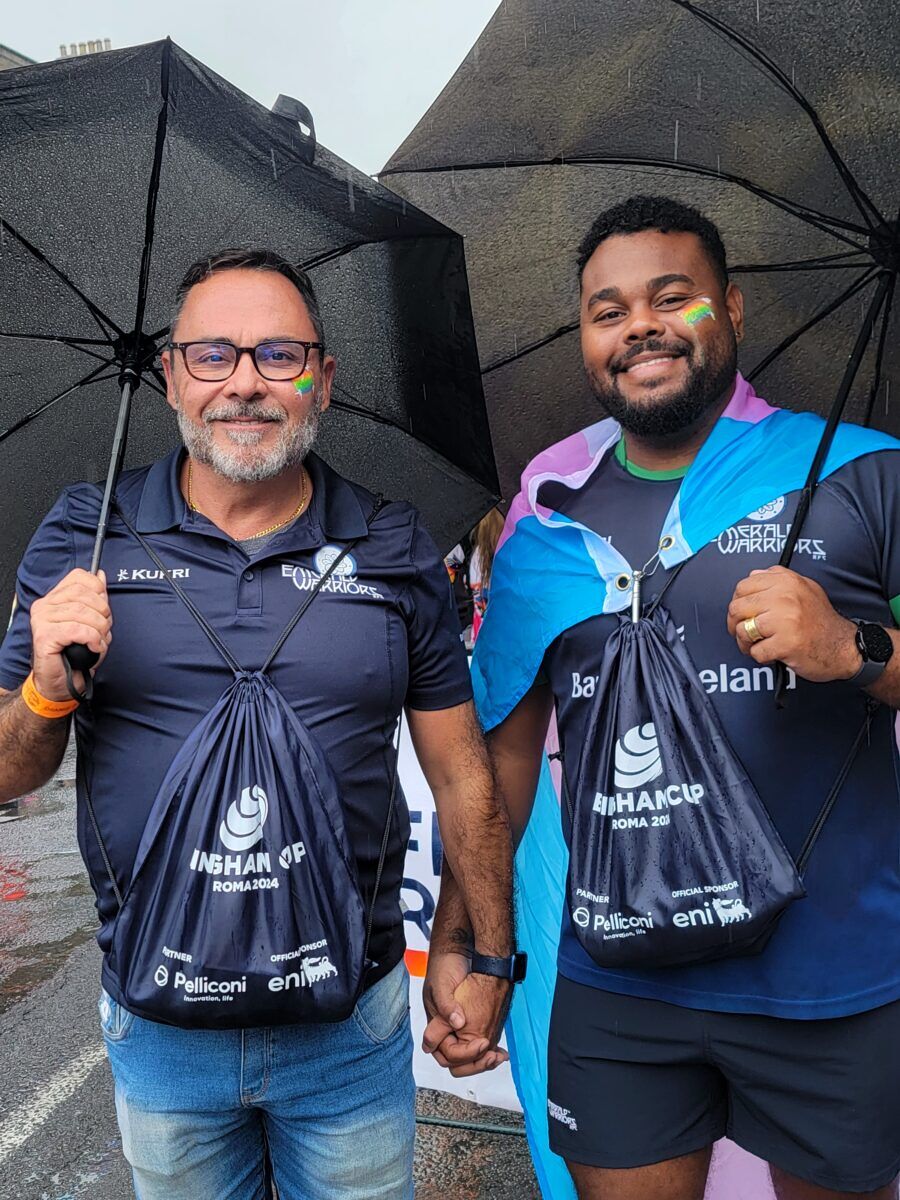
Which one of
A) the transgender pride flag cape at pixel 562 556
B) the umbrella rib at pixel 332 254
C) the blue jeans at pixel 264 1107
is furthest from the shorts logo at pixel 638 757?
the umbrella rib at pixel 332 254

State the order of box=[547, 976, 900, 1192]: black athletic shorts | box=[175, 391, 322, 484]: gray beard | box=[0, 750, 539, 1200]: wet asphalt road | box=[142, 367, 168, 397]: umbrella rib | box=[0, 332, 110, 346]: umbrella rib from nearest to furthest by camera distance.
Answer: box=[547, 976, 900, 1192]: black athletic shorts, box=[175, 391, 322, 484]: gray beard, box=[0, 332, 110, 346]: umbrella rib, box=[142, 367, 168, 397]: umbrella rib, box=[0, 750, 539, 1200]: wet asphalt road

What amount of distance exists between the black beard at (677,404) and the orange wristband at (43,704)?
4.07 feet

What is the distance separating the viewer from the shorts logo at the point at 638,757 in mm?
2053

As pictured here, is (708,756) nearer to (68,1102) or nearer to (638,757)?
(638,757)

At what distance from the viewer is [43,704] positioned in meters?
1.94

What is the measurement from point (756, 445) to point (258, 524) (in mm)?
1047

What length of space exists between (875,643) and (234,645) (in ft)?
3.84

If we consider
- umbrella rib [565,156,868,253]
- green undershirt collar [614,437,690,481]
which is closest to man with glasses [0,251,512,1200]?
green undershirt collar [614,437,690,481]

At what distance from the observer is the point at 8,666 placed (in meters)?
2.10

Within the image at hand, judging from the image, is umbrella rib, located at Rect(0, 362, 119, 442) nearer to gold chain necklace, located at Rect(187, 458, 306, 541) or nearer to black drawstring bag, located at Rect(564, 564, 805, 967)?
gold chain necklace, located at Rect(187, 458, 306, 541)

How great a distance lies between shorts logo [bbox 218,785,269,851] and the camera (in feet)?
6.00

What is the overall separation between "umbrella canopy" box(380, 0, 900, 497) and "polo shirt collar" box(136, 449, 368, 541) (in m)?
0.63

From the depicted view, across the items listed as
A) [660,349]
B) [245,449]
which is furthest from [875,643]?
[245,449]

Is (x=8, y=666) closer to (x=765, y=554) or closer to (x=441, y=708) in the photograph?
(x=441, y=708)
